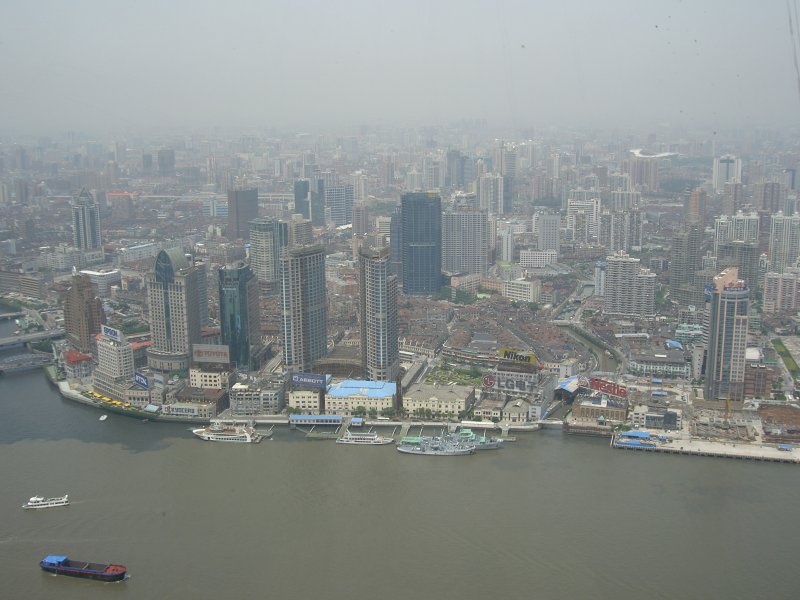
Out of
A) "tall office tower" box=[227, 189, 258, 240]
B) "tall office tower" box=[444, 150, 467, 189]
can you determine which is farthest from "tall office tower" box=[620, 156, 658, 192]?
"tall office tower" box=[227, 189, 258, 240]

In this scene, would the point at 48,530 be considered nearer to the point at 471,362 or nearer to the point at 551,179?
the point at 471,362

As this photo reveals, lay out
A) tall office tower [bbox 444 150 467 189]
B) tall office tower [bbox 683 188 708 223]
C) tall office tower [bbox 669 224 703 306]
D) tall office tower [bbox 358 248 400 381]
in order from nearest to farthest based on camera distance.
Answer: tall office tower [bbox 358 248 400 381] → tall office tower [bbox 669 224 703 306] → tall office tower [bbox 683 188 708 223] → tall office tower [bbox 444 150 467 189]

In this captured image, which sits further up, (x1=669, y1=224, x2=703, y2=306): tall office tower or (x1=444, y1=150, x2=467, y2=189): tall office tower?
(x1=444, y1=150, x2=467, y2=189): tall office tower

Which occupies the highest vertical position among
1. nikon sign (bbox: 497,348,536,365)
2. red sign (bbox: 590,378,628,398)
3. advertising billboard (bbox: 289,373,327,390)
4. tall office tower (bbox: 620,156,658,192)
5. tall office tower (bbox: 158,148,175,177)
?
tall office tower (bbox: 158,148,175,177)

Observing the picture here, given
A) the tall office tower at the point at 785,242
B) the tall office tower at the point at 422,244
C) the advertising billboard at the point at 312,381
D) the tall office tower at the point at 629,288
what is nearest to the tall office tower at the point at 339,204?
the tall office tower at the point at 422,244

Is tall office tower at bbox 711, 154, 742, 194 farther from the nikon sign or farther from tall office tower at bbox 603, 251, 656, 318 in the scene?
the nikon sign

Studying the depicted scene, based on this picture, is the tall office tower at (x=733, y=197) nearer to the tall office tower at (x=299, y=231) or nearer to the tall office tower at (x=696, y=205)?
the tall office tower at (x=696, y=205)

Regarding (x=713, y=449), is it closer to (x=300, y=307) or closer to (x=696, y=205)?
(x=300, y=307)

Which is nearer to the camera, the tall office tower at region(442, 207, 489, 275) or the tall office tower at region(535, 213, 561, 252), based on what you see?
the tall office tower at region(442, 207, 489, 275)
